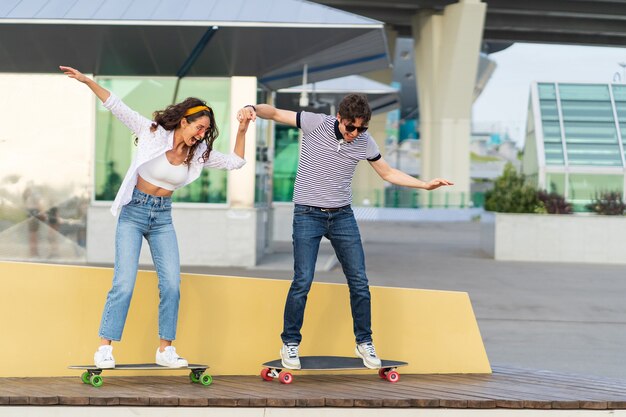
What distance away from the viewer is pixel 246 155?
1884 cm

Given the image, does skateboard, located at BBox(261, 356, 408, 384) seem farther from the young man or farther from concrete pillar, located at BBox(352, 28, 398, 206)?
concrete pillar, located at BBox(352, 28, 398, 206)

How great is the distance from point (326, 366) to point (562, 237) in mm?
16749

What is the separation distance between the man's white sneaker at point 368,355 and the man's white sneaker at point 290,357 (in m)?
0.44

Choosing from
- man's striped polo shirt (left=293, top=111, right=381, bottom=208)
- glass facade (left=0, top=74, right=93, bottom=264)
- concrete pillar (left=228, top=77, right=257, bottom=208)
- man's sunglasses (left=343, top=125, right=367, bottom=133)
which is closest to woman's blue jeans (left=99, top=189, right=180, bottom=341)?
man's striped polo shirt (left=293, top=111, right=381, bottom=208)

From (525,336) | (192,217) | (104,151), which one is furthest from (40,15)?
(525,336)

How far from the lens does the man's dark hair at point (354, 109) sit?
6750 mm

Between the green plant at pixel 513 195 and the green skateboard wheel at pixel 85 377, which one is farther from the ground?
the green plant at pixel 513 195

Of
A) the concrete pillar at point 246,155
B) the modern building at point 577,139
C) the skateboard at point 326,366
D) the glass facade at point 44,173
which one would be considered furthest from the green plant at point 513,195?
the skateboard at point 326,366

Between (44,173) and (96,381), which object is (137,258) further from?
(44,173)

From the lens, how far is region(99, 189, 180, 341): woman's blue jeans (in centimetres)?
665

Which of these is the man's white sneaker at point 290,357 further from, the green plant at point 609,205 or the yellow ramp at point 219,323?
the green plant at point 609,205

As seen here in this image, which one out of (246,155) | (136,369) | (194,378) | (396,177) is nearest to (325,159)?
(396,177)

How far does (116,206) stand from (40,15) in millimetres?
11485

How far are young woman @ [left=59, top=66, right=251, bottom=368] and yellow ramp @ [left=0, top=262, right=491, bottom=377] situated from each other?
0.47 m
